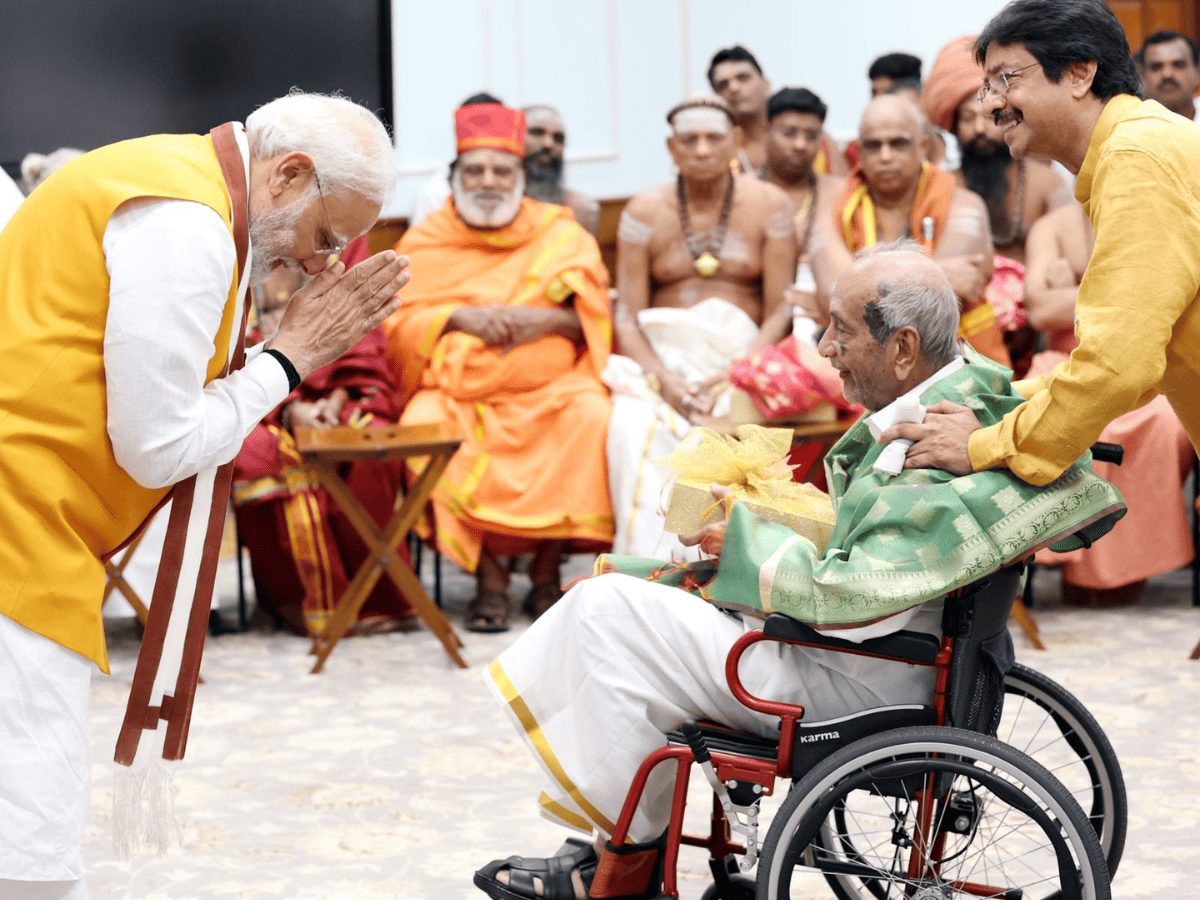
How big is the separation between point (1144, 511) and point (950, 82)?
6.28ft

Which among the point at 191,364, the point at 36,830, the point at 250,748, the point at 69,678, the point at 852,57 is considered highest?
the point at 852,57

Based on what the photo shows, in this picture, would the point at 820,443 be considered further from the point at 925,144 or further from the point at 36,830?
the point at 36,830

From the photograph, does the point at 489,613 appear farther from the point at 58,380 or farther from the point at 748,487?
the point at 58,380

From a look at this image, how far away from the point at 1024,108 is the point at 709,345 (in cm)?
316

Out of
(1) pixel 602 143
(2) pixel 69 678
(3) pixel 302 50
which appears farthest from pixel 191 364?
(1) pixel 602 143

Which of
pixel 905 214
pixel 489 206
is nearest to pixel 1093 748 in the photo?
pixel 905 214

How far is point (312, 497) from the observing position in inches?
203

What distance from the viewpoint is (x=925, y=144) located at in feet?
17.5

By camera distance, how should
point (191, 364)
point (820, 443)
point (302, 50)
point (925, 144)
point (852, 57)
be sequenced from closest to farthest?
point (191, 364), point (820, 443), point (925, 144), point (302, 50), point (852, 57)

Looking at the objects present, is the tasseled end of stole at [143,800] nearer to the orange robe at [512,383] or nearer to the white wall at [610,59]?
the orange robe at [512,383]

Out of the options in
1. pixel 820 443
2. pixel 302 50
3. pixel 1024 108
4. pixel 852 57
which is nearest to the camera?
pixel 1024 108

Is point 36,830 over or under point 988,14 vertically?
under

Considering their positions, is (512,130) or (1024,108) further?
(512,130)

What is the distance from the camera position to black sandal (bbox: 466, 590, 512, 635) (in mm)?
5141
